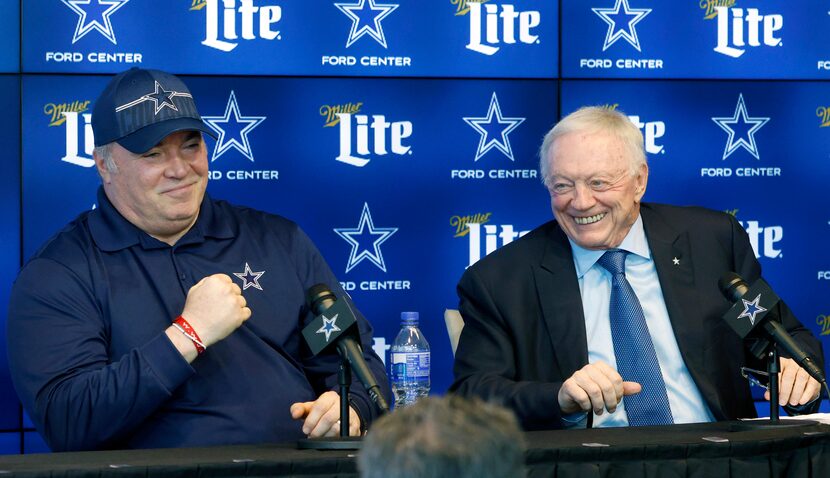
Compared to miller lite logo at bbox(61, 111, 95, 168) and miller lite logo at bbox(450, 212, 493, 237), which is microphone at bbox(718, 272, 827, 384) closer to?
miller lite logo at bbox(450, 212, 493, 237)

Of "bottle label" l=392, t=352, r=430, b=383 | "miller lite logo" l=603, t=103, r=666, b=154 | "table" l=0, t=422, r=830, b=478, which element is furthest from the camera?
"miller lite logo" l=603, t=103, r=666, b=154

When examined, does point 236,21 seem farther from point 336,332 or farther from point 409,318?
point 336,332

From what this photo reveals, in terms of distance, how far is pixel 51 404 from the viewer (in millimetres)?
2455

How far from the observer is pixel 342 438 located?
2201 mm

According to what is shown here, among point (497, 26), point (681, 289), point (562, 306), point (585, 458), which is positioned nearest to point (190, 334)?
point (585, 458)

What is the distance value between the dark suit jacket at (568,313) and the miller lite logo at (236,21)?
5.39 feet

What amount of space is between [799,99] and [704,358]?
204 centimetres

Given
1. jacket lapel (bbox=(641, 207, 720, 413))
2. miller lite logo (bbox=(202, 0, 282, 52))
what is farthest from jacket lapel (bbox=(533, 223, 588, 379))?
miller lite logo (bbox=(202, 0, 282, 52))

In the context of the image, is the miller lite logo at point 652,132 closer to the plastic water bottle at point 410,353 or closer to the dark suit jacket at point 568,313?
the plastic water bottle at point 410,353

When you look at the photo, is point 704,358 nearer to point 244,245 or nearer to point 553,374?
point 553,374

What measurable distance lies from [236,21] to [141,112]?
1680 millimetres

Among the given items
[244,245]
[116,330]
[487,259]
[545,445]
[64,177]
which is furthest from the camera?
[64,177]

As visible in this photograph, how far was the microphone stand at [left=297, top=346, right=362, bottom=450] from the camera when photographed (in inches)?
84.4

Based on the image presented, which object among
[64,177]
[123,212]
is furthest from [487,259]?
[64,177]
